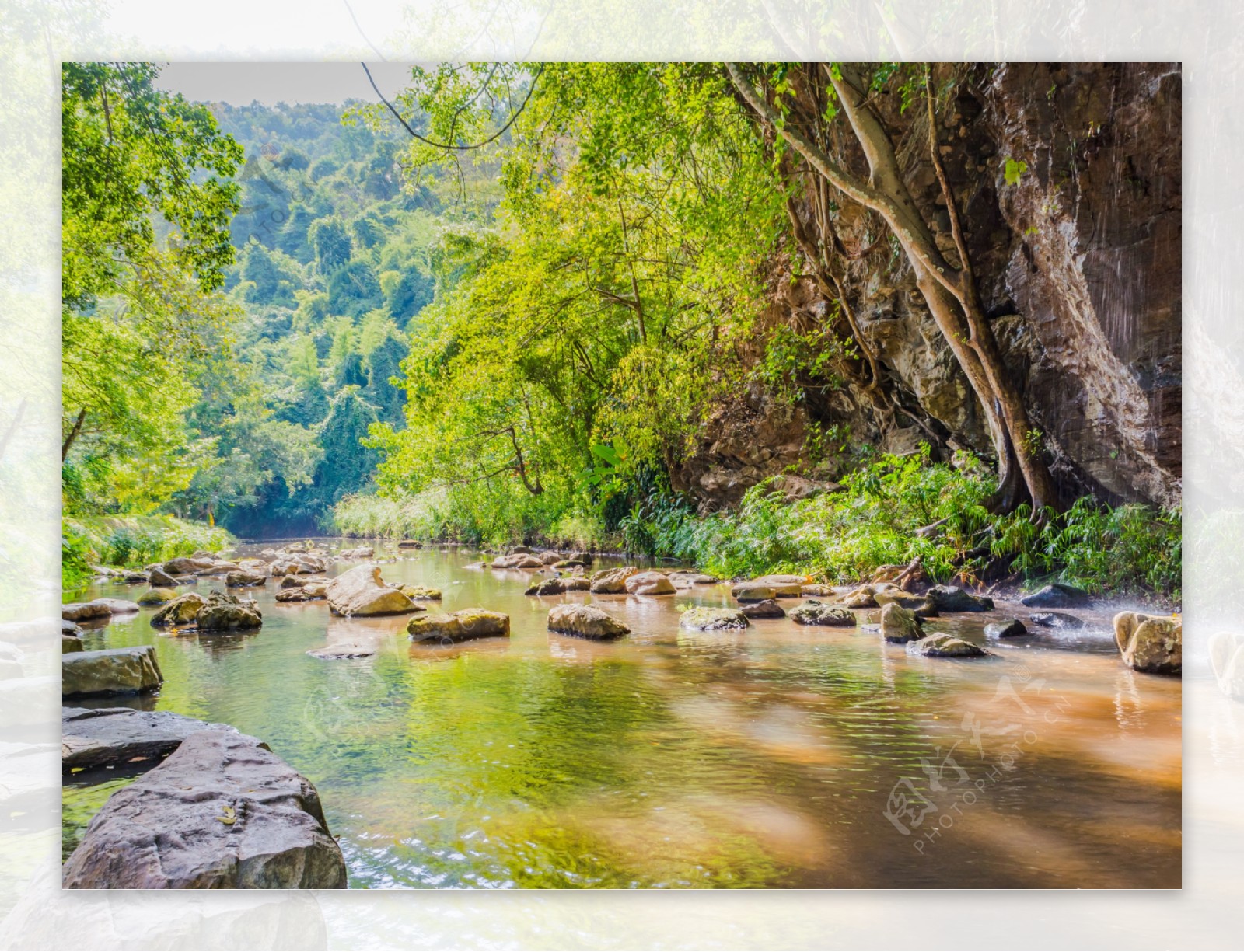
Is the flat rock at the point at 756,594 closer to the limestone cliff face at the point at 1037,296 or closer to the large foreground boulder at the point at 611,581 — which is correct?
the limestone cliff face at the point at 1037,296

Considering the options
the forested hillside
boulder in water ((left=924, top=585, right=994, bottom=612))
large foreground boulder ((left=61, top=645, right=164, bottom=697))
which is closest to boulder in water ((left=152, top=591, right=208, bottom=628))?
the forested hillside

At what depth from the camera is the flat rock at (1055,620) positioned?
4367 mm

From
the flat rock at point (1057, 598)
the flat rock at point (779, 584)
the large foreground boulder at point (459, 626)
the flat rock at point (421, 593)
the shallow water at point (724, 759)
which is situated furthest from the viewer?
the flat rock at point (421, 593)

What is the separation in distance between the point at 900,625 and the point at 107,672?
4107mm

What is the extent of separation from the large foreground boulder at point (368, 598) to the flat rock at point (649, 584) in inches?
61.0

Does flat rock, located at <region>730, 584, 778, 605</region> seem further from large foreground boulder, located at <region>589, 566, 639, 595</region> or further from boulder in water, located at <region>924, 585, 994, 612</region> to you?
boulder in water, located at <region>924, 585, 994, 612</region>

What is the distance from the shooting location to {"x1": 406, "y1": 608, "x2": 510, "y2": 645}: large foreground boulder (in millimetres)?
5094

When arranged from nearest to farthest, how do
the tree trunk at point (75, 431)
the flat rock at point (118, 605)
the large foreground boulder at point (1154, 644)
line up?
the large foreground boulder at point (1154, 644)
the tree trunk at point (75, 431)
the flat rock at point (118, 605)

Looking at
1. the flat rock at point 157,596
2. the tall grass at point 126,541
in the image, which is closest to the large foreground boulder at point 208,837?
the tall grass at point 126,541

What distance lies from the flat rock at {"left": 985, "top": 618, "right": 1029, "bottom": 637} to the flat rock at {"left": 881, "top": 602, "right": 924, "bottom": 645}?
410mm

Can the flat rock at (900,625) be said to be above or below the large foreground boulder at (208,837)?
above

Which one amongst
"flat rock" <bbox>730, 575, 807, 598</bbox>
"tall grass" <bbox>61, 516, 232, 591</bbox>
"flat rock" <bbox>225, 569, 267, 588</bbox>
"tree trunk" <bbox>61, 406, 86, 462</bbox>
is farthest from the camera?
"flat rock" <bbox>225, 569, 267, 588</bbox>

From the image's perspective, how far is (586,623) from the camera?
506 cm

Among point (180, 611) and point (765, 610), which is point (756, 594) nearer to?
point (765, 610)
